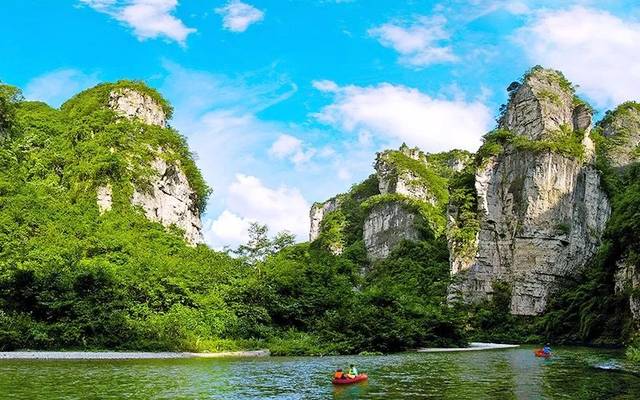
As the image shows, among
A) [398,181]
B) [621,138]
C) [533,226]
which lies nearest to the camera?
[533,226]

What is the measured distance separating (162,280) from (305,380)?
2211cm

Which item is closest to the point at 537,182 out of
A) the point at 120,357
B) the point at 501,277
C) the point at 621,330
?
the point at 501,277

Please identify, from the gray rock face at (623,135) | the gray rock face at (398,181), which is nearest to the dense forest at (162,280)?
the gray rock face at (623,135)

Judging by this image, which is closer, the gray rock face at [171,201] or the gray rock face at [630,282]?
the gray rock face at [630,282]

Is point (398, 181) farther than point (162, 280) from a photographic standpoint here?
Yes

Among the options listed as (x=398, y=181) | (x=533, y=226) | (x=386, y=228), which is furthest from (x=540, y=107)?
(x=386, y=228)

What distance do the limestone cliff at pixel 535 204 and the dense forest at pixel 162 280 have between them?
190 centimetres

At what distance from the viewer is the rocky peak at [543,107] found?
226 ft

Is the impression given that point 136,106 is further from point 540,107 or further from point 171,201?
point 540,107

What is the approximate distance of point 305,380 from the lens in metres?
24.2

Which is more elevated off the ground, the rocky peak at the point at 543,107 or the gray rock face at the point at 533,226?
the rocky peak at the point at 543,107

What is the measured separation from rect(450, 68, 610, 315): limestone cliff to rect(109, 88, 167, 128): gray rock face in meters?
37.1

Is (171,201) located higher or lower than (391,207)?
lower

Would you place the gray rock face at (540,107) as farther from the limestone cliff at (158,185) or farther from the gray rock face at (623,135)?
the limestone cliff at (158,185)
